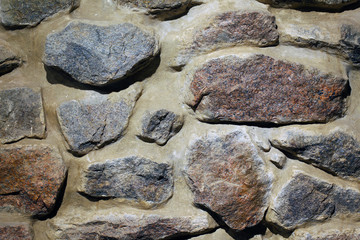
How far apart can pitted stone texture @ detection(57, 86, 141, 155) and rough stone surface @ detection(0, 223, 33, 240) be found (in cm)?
25

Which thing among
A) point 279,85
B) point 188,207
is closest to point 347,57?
point 279,85

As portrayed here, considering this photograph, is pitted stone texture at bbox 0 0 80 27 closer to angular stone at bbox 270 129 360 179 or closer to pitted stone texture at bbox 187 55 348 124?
pitted stone texture at bbox 187 55 348 124

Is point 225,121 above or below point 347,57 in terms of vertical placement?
below

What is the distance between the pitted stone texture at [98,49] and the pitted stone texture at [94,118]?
0.06 metres

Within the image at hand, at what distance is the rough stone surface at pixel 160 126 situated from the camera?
3.63ft

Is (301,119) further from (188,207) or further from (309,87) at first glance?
(188,207)

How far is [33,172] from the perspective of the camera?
1.11 meters

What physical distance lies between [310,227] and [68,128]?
699 mm

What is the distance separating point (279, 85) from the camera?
1.09m

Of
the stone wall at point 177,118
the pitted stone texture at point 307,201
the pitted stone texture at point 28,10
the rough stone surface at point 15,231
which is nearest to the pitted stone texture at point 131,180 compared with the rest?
the stone wall at point 177,118

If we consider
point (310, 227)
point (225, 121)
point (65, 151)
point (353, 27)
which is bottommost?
point (310, 227)

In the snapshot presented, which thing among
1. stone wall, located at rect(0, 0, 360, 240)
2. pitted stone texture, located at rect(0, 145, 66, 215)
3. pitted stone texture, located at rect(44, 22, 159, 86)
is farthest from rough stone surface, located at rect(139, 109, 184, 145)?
pitted stone texture, located at rect(0, 145, 66, 215)

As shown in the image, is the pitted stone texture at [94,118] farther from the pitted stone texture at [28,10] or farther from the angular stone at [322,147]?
the angular stone at [322,147]

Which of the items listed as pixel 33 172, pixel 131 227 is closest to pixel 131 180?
pixel 131 227
